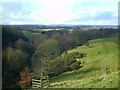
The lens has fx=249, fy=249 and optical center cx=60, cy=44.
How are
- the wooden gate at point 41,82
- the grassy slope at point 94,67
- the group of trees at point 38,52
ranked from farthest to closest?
the group of trees at point 38,52 < the wooden gate at point 41,82 < the grassy slope at point 94,67

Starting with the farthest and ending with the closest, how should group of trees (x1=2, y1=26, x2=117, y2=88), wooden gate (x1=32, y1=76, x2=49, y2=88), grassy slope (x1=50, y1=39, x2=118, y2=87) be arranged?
group of trees (x1=2, y1=26, x2=117, y2=88)
wooden gate (x1=32, y1=76, x2=49, y2=88)
grassy slope (x1=50, y1=39, x2=118, y2=87)

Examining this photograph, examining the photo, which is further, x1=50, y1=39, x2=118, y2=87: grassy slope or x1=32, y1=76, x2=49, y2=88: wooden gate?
x1=32, y1=76, x2=49, y2=88: wooden gate

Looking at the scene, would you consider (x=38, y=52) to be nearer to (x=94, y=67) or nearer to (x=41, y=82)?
(x=41, y=82)

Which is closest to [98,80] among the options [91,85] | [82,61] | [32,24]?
[91,85]

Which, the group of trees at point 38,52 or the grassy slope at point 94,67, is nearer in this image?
the grassy slope at point 94,67

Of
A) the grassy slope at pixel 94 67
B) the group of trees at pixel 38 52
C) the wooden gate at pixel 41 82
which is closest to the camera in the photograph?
the grassy slope at pixel 94 67

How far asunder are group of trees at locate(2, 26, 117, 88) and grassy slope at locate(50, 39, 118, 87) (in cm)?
17

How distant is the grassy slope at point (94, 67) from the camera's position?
6777 millimetres

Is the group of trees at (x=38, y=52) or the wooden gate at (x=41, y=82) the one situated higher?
the group of trees at (x=38, y=52)

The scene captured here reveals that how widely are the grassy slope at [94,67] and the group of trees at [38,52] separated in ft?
0.56

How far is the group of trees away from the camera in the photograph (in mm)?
7125

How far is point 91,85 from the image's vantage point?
255 inches

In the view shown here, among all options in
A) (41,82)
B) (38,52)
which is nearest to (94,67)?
(41,82)

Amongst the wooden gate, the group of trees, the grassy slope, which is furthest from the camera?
the group of trees
